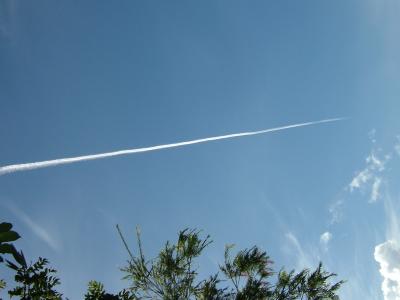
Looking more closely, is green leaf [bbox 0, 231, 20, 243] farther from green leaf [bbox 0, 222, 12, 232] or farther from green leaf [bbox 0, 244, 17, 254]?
green leaf [bbox 0, 244, 17, 254]

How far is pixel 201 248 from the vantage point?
17844mm

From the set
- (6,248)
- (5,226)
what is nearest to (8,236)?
(5,226)

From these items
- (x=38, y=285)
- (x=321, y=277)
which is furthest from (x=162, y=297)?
(x=38, y=285)

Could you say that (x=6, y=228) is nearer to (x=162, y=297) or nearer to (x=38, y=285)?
(x=38, y=285)

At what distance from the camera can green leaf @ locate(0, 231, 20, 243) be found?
3463 millimetres

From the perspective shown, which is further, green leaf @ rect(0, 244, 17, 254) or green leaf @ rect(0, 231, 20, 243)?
green leaf @ rect(0, 244, 17, 254)

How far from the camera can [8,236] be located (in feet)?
11.4

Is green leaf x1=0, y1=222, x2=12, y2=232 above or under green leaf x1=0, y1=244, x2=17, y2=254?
above

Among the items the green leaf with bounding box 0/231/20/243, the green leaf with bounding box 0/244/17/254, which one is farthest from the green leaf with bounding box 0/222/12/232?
the green leaf with bounding box 0/244/17/254

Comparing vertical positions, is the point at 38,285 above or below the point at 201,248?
below

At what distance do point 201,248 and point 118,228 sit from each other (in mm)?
4375

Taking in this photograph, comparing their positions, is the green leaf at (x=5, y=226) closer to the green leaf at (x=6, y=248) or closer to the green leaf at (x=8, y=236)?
the green leaf at (x=8, y=236)

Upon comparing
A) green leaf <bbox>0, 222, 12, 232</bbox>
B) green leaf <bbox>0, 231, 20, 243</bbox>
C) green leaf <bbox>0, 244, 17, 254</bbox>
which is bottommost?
green leaf <bbox>0, 244, 17, 254</bbox>

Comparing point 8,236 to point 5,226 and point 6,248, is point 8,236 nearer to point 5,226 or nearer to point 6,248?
point 5,226
